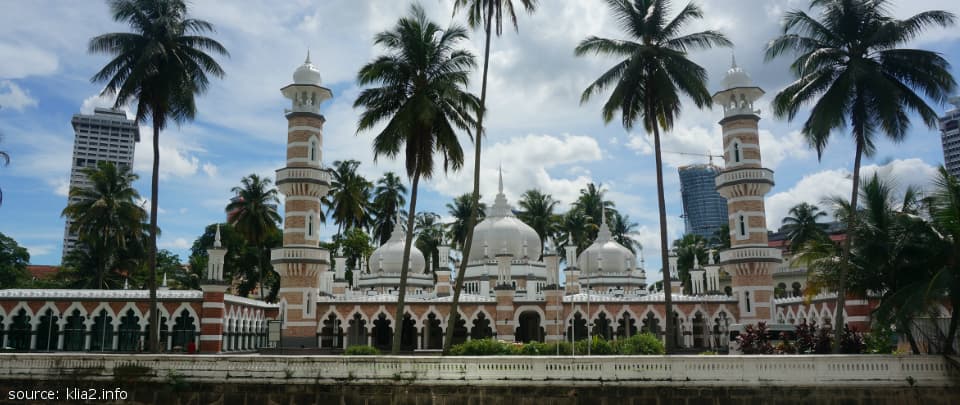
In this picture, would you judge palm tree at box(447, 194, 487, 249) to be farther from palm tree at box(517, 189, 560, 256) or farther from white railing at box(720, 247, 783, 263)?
white railing at box(720, 247, 783, 263)

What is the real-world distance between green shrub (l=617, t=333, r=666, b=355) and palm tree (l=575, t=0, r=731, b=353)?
516 cm

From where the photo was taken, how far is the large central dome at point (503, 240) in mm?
55469

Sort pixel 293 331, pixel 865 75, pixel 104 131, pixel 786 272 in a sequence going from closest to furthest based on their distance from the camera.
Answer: pixel 865 75 → pixel 293 331 → pixel 786 272 → pixel 104 131

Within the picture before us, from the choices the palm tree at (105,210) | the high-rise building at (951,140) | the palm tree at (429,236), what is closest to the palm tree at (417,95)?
the palm tree at (105,210)

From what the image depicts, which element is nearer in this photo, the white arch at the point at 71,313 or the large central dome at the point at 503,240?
the white arch at the point at 71,313

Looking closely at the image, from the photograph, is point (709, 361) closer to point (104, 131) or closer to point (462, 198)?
point (462, 198)

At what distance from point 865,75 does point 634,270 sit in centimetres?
4010

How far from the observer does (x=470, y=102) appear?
2523cm

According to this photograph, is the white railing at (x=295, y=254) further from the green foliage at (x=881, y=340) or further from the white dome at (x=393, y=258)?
the green foliage at (x=881, y=340)

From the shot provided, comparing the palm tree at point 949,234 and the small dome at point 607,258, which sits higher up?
the small dome at point 607,258

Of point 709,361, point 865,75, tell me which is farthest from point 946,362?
point 865,75

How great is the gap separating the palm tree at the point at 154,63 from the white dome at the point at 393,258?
103 feet

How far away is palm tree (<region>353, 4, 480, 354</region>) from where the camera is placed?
2459 cm

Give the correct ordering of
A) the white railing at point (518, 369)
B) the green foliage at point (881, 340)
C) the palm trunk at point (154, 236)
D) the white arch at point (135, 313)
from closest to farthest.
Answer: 1. the white railing at point (518, 369)
2. the green foliage at point (881, 340)
3. the palm trunk at point (154, 236)
4. the white arch at point (135, 313)
